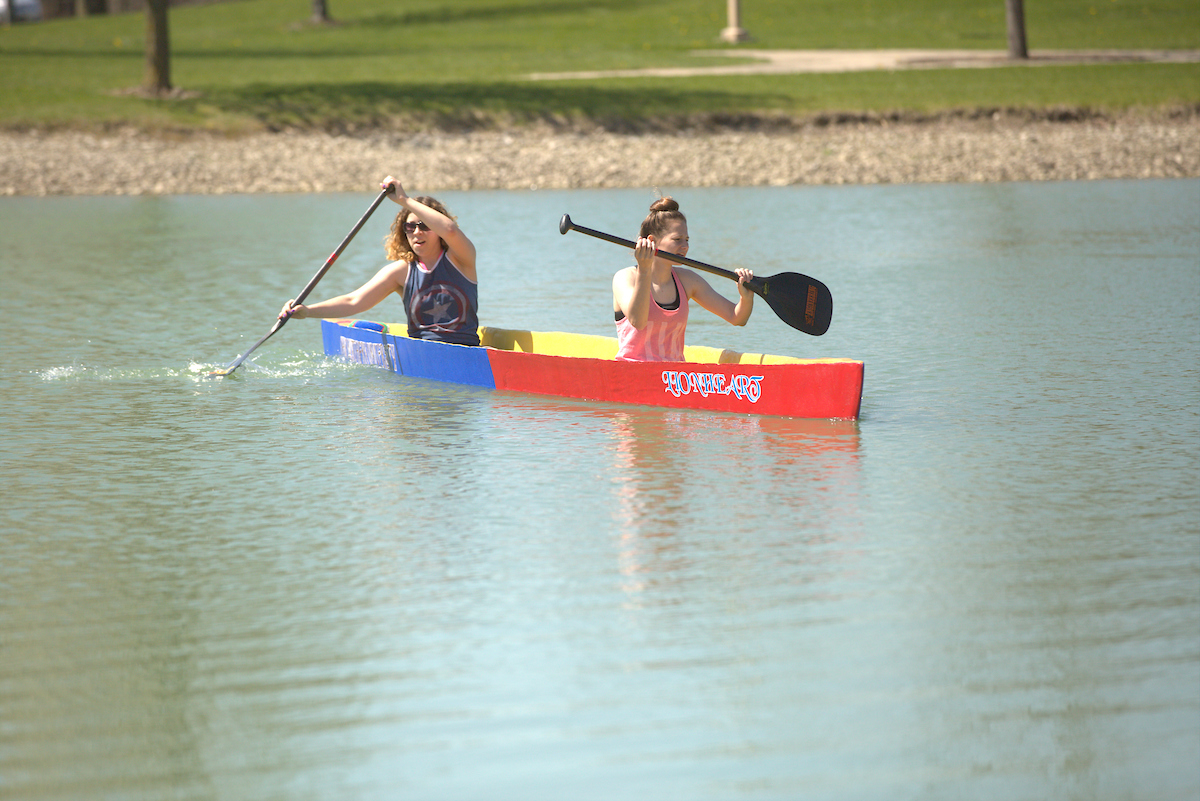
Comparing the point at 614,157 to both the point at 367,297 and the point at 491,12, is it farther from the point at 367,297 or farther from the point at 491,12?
the point at 491,12

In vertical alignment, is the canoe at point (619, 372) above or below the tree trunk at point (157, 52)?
below

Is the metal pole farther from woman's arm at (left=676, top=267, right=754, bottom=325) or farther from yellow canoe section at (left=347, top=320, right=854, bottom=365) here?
woman's arm at (left=676, top=267, right=754, bottom=325)

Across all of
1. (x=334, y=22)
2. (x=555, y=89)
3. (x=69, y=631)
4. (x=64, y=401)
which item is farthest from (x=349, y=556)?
(x=334, y=22)

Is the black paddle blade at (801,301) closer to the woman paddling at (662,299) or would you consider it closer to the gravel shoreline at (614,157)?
the woman paddling at (662,299)

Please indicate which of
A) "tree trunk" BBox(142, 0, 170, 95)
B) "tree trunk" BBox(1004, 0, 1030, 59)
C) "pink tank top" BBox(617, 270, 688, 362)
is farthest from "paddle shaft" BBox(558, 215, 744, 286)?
"tree trunk" BBox(1004, 0, 1030, 59)

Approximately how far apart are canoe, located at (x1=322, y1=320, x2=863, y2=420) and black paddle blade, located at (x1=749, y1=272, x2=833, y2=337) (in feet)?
1.58

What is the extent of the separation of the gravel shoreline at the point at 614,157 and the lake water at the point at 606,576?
1237 centimetres

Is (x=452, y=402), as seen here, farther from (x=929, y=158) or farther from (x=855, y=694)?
(x=929, y=158)

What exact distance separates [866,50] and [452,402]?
29110 mm

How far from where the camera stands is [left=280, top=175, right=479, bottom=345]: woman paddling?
8.96 meters

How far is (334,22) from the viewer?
42.4m

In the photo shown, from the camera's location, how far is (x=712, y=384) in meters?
7.86

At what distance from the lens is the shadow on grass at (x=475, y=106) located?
1005 inches

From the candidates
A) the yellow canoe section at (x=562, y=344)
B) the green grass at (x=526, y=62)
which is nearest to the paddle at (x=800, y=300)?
the yellow canoe section at (x=562, y=344)
